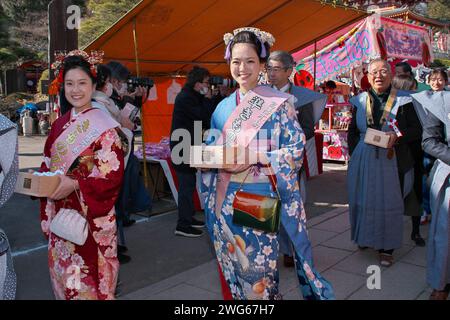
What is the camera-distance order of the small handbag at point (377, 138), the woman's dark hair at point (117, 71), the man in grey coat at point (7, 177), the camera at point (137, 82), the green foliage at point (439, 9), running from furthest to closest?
the green foliage at point (439, 9) < the camera at point (137, 82) < the woman's dark hair at point (117, 71) < the small handbag at point (377, 138) < the man in grey coat at point (7, 177)

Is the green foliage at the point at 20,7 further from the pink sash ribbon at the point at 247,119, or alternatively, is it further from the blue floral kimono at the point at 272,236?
the blue floral kimono at the point at 272,236

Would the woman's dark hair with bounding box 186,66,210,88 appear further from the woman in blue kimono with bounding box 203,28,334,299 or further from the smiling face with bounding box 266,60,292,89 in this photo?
the woman in blue kimono with bounding box 203,28,334,299

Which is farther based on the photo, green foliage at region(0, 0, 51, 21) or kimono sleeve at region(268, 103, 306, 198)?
green foliage at region(0, 0, 51, 21)

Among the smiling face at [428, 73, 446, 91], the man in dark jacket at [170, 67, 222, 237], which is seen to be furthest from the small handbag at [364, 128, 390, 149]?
the man in dark jacket at [170, 67, 222, 237]

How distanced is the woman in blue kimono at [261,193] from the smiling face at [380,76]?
1.70 m

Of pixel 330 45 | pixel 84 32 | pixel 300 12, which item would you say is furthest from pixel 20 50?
pixel 300 12

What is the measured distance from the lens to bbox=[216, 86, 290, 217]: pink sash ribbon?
2148 mm

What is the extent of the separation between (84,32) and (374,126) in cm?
1996

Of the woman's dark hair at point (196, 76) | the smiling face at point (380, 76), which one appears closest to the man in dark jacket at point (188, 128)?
the woman's dark hair at point (196, 76)

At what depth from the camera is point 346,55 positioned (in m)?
9.12

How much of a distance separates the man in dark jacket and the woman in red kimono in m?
2.20

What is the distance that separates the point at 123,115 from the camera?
3.89 meters

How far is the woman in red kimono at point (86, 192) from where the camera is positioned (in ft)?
7.11

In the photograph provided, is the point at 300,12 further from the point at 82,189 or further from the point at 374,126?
the point at 82,189
